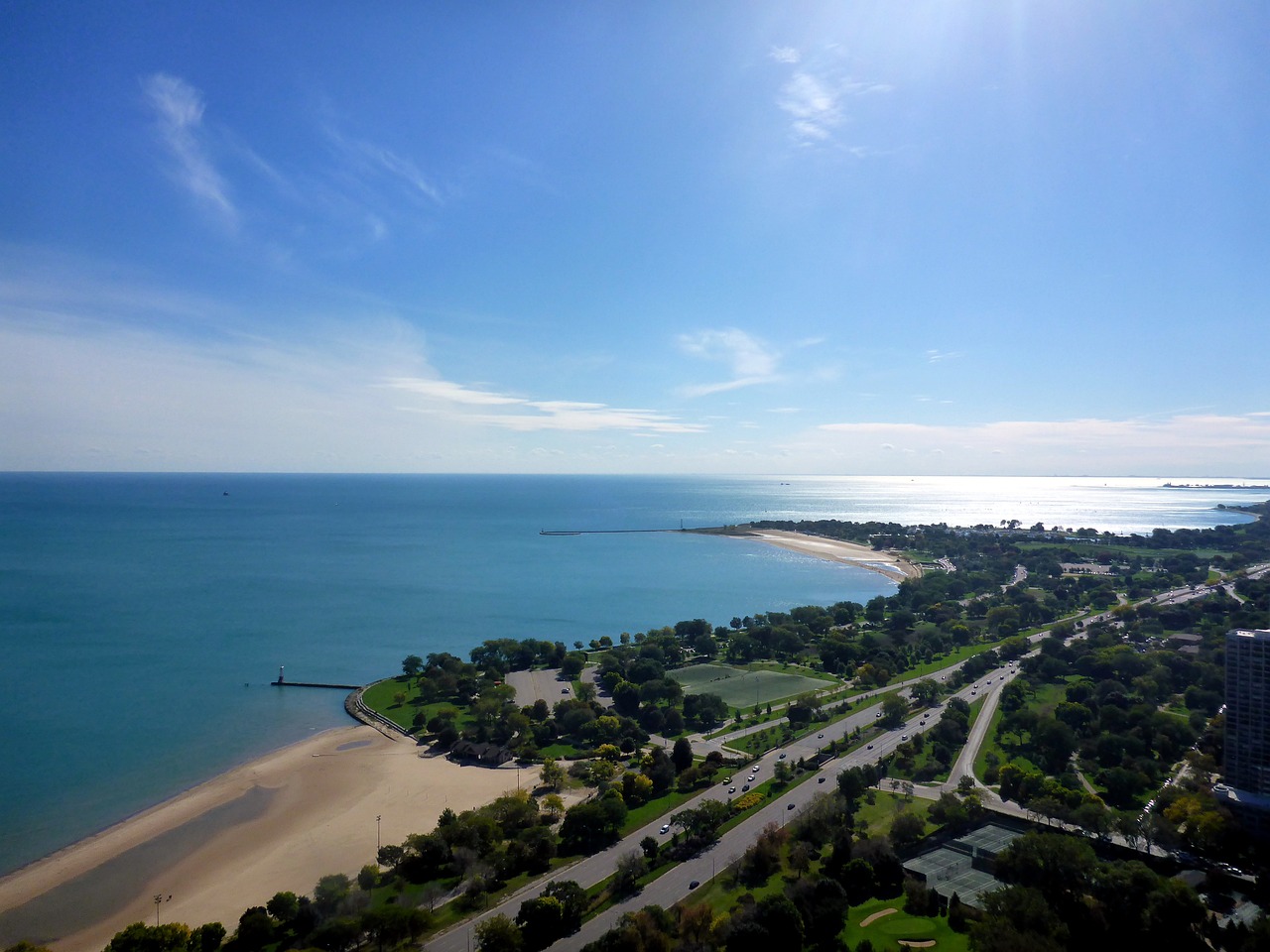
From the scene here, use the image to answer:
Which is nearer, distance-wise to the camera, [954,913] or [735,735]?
[954,913]

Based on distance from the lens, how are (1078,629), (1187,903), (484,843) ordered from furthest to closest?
(1078,629) < (484,843) < (1187,903)

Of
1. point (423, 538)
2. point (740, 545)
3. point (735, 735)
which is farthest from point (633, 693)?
point (423, 538)

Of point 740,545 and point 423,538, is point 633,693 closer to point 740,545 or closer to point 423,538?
point 740,545

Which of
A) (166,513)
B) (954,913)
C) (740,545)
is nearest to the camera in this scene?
(954,913)

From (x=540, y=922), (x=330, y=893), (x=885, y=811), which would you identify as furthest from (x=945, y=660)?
(x=330, y=893)

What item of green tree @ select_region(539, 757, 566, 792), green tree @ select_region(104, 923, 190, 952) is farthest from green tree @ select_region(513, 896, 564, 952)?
green tree @ select_region(539, 757, 566, 792)

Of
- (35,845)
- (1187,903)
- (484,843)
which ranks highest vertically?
(1187,903)
